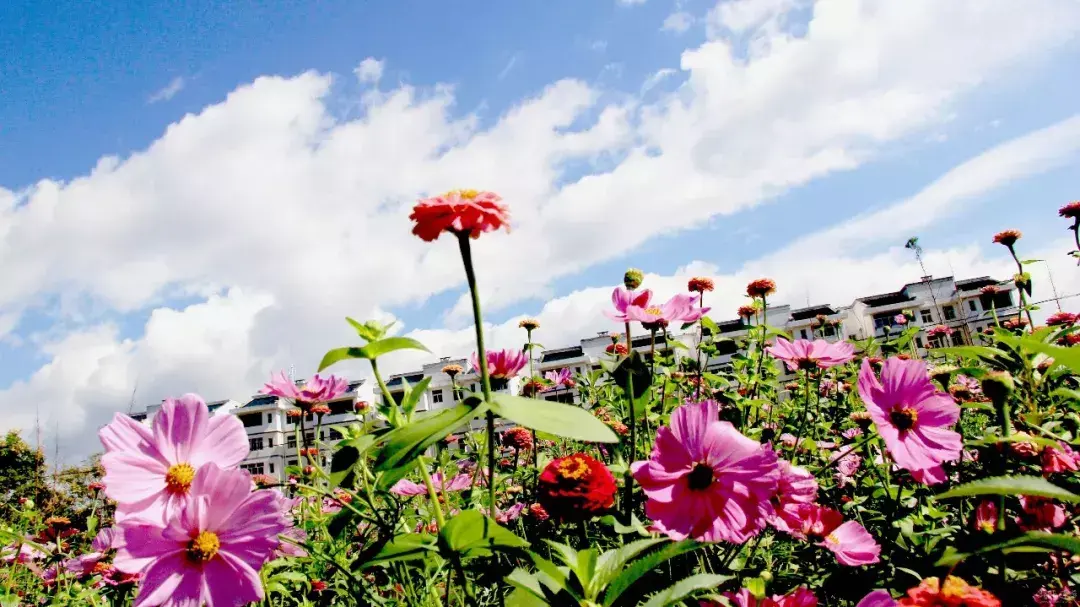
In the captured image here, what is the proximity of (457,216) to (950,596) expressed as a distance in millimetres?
709

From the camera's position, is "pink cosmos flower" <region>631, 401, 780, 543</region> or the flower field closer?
the flower field

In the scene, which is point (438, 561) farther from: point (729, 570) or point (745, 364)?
point (745, 364)

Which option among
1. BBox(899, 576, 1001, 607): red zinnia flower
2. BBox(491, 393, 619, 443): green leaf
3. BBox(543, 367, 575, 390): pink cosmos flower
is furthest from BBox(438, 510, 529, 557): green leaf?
BBox(543, 367, 575, 390): pink cosmos flower

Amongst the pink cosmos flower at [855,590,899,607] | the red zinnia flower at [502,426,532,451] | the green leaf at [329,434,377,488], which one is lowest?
the pink cosmos flower at [855,590,899,607]

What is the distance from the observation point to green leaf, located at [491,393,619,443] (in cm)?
51

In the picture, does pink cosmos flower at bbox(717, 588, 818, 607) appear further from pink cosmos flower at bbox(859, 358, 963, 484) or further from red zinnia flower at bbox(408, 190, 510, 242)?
red zinnia flower at bbox(408, 190, 510, 242)

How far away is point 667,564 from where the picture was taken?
936mm

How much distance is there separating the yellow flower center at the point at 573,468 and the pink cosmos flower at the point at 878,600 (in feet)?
1.25

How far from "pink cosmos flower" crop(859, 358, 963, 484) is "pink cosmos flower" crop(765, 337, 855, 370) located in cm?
35

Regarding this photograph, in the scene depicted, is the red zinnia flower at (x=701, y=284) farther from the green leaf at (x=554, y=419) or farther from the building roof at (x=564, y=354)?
the building roof at (x=564, y=354)

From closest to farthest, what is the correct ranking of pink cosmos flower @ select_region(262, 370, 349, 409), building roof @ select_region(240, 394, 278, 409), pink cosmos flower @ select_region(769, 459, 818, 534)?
pink cosmos flower @ select_region(769, 459, 818, 534) < pink cosmos flower @ select_region(262, 370, 349, 409) < building roof @ select_region(240, 394, 278, 409)

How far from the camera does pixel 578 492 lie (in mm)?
825

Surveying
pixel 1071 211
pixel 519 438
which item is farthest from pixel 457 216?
pixel 1071 211

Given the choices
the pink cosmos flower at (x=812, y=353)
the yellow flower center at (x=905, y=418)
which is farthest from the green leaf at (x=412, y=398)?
the pink cosmos flower at (x=812, y=353)
